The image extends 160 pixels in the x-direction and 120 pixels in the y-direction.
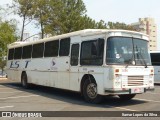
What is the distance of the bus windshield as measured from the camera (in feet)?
40.8

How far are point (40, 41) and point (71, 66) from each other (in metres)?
4.69

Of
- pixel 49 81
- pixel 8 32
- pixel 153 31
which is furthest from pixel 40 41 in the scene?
pixel 153 31

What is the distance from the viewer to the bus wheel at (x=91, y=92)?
13.0 m

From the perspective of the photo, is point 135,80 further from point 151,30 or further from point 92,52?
point 151,30

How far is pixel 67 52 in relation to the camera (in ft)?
50.3

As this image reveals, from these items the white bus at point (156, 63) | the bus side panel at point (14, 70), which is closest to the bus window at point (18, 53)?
the bus side panel at point (14, 70)

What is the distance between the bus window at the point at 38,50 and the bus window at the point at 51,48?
0.67m

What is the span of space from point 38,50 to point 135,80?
26.0ft

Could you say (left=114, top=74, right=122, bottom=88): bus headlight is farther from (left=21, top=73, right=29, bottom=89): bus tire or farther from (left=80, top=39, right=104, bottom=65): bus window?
(left=21, top=73, right=29, bottom=89): bus tire

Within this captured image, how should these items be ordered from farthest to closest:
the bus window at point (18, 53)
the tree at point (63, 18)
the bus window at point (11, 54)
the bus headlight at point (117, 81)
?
the tree at point (63, 18), the bus window at point (11, 54), the bus window at point (18, 53), the bus headlight at point (117, 81)

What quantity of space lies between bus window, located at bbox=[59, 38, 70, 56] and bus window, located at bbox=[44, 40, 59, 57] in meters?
0.56

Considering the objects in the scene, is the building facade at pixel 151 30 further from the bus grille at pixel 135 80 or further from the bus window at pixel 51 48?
the bus grille at pixel 135 80

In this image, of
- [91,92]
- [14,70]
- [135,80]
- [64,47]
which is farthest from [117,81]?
[14,70]

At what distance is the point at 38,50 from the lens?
19141 mm
